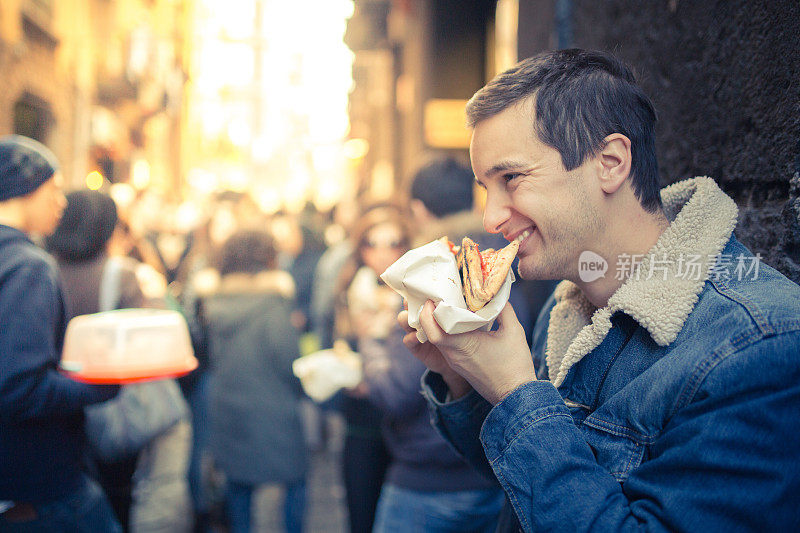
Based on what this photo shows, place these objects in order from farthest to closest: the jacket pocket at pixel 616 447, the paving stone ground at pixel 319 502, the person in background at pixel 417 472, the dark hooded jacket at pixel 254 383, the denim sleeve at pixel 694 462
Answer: the paving stone ground at pixel 319 502, the dark hooded jacket at pixel 254 383, the person in background at pixel 417 472, the jacket pocket at pixel 616 447, the denim sleeve at pixel 694 462

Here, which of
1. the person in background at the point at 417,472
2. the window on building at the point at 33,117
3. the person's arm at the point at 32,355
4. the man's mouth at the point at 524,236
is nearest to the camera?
the man's mouth at the point at 524,236

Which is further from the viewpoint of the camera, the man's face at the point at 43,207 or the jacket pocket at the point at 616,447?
the man's face at the point at 43,207

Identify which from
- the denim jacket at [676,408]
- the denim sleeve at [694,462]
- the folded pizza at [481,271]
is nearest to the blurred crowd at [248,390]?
the folded pizza at [481,271]

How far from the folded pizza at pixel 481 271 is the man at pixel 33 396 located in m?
1.83

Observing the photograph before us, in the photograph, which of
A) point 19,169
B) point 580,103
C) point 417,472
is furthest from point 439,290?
point 19,169

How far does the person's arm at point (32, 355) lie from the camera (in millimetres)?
2416

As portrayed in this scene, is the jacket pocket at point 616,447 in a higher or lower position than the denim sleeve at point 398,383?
higher

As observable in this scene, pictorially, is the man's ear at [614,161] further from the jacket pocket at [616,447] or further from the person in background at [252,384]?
the person in background at [252,384]

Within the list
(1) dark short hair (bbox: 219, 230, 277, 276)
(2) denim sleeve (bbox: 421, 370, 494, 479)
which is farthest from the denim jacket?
(1) dark short hair (bbox: 219, 230, 277, 276)

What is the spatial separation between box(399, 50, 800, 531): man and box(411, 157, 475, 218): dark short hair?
206 centimetres

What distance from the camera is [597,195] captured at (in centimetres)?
152

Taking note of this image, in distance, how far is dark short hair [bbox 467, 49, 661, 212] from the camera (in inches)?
58.2

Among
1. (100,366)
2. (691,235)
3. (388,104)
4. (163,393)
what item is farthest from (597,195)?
(388,104)

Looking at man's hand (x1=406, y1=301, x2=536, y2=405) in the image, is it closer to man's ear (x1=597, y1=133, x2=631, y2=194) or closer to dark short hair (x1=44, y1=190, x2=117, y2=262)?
man's ear (x1=597, y1=133, x2=631, y2=194)
